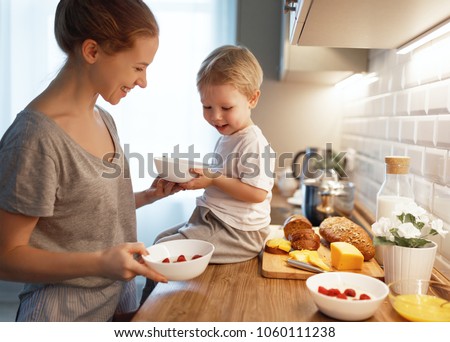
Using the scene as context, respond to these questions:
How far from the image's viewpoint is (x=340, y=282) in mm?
878

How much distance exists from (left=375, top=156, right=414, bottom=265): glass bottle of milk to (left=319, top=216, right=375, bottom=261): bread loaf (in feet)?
0.09

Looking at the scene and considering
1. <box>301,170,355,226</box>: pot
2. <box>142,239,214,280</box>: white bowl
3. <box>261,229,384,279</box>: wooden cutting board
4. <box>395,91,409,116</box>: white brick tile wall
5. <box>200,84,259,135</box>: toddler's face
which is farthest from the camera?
<box>301,170,355,226</box>: pot

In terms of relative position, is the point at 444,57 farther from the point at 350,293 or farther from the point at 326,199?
the point at 326,199

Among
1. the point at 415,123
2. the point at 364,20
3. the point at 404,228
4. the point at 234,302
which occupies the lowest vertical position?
the point at 234,302

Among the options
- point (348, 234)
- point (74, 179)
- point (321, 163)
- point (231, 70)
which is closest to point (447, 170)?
point (348, 234)

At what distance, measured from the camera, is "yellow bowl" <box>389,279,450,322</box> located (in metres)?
0.76

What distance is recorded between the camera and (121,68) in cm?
95

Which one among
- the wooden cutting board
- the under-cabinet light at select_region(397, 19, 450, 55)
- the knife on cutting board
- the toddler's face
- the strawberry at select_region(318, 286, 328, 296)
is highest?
the under-cabinet light at select_region(397, 19, 450, 55)

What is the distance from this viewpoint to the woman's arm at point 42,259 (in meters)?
0.83

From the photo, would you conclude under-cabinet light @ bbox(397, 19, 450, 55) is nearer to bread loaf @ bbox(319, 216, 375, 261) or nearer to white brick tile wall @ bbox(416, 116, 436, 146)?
white brick tile wall @ bbox(416, 116, 436, 146)

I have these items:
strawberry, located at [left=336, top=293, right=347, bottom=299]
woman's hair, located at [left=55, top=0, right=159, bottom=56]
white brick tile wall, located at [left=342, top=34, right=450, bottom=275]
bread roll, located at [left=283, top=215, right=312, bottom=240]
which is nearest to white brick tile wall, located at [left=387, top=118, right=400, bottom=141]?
white brick tile wall, located at [left=342, top=34, right=450, bottom=275]

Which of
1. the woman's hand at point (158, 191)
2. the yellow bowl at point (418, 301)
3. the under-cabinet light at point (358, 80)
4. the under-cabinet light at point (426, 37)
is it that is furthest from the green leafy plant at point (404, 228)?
the under-cabinet light at point (358, 80)

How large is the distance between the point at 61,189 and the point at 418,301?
0.73 metres

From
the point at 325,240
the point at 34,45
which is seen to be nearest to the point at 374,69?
the point at 325,240
